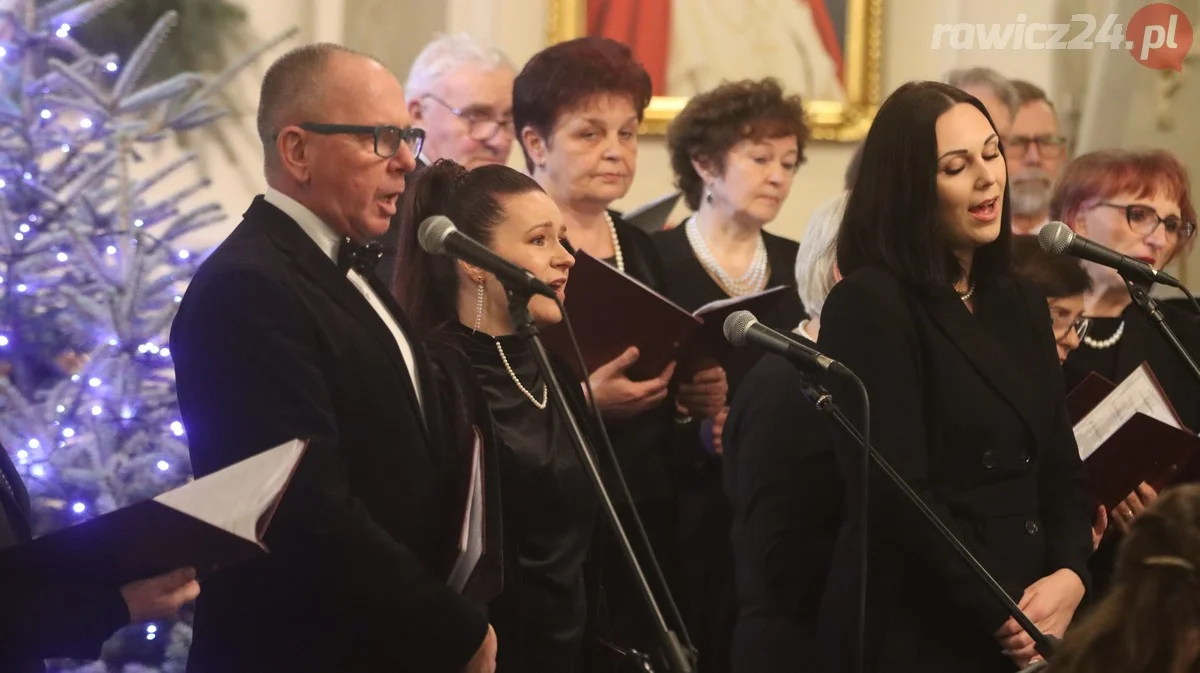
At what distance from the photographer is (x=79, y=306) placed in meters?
3.67

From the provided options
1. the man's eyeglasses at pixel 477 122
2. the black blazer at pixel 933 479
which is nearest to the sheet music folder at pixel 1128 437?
the black blazer at pixel 933 479

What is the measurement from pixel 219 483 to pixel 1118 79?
4.66 meters

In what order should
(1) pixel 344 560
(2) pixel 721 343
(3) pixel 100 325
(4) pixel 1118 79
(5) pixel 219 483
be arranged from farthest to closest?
1. (4) pixel 1118 79
2. (3) pixel 100 325
3. (2) pixel 721 343
4. (1) pixel 344 560
5. (5) pixel 219 483

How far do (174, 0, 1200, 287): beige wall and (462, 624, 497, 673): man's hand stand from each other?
3403 millimetres

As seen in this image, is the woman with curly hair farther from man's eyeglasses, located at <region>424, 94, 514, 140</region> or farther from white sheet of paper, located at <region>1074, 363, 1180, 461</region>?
white sheet of paper, located at <region>1074, 363, 1180, 461</region>

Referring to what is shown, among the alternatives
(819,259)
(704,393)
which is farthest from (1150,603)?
(704,393)

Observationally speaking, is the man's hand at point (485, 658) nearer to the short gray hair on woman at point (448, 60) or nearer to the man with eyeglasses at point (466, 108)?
the man with eyeglasses at point (466, 108)

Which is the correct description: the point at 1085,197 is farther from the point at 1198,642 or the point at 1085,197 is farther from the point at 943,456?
the point at 1198,642

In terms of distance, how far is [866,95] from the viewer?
19.2 feet

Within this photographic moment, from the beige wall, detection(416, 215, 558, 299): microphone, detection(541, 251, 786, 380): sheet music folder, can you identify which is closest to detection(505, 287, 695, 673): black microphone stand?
detection(416, 215, 558, 299): microphone

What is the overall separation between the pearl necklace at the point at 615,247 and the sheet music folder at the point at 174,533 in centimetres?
196

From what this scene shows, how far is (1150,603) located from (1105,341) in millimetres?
2241

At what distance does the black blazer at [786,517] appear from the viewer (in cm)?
294

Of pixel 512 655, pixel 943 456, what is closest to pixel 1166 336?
pixel 943 456
